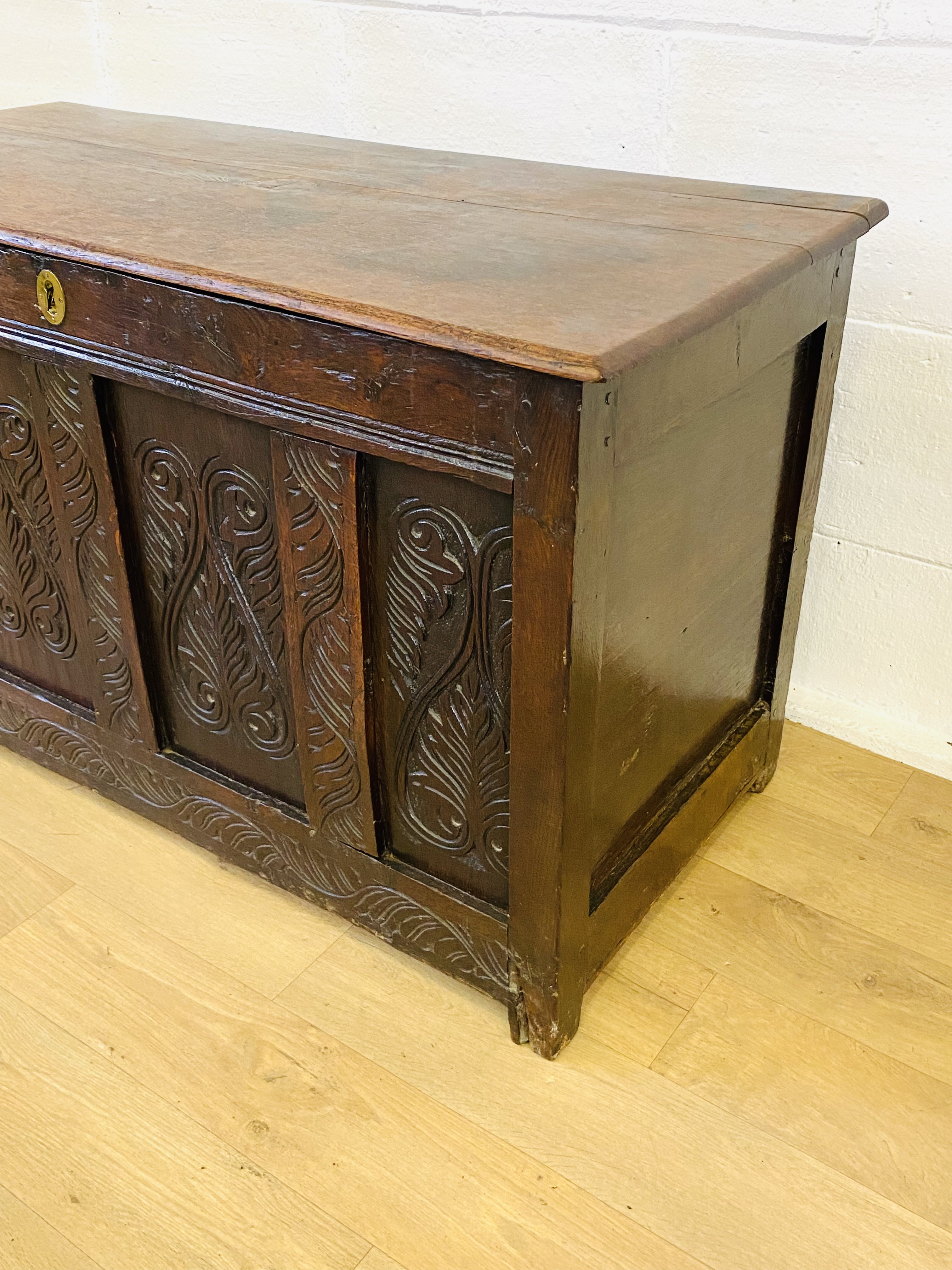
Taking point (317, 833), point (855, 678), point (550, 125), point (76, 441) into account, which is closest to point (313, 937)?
point (317, 833)

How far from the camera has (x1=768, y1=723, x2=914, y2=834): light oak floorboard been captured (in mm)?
1617

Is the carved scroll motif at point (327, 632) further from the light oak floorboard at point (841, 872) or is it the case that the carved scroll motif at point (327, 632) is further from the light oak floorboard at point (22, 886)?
the light oak floorboard at point (841, 872)

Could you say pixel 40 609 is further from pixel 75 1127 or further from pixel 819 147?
pixel 819 147

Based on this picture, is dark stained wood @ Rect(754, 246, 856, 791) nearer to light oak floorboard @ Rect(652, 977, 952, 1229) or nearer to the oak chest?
the oak chest

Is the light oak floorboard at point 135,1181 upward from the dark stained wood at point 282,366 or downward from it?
downward

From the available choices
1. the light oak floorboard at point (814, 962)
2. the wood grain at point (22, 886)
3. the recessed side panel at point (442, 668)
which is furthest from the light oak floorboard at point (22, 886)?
the light oak floorboard at point (814, 962)

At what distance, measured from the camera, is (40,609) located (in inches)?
58.2

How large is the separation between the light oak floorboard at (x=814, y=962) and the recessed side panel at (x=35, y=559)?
2.73ft

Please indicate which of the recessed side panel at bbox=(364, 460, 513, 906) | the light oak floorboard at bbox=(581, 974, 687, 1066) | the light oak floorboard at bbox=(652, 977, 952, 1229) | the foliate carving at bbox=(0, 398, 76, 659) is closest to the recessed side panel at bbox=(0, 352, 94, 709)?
the foliate carving at bbox=(0, 398, 76, 659)

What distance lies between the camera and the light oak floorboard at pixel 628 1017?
1256 millimetres

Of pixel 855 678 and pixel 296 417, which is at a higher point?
pixel 296 417

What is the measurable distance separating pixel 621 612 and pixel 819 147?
29.7 inches

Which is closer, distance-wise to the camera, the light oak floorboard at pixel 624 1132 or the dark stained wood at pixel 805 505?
the light oak floorboard at pixel 624 1132

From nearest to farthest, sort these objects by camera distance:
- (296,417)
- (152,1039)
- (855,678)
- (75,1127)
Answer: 1. (296,417)
2. (75,1127)
3. (152,1039)
4. (855,678)
